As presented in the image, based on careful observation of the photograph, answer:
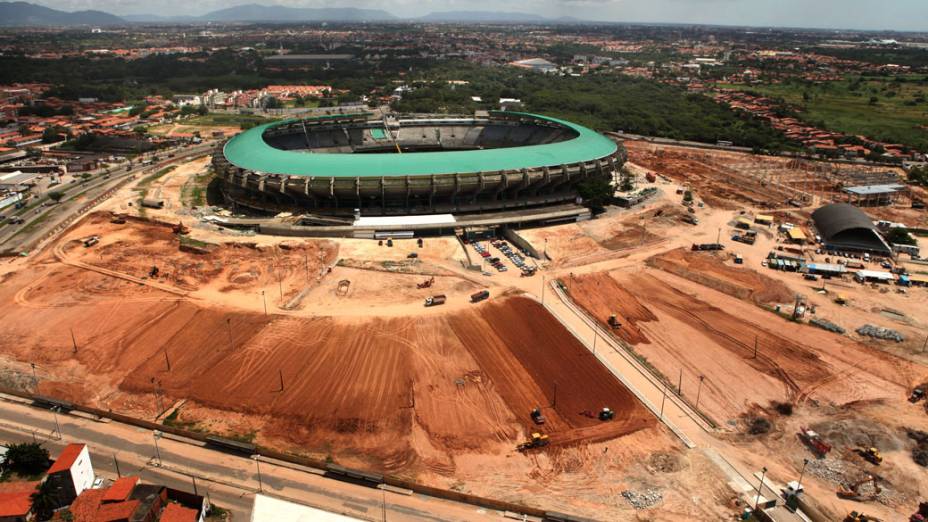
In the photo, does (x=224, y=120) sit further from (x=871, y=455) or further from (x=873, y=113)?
(x=873, y=113)

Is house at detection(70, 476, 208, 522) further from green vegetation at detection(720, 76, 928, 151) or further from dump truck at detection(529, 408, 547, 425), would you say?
green vegetation at detection(720, 76, 928, 151)

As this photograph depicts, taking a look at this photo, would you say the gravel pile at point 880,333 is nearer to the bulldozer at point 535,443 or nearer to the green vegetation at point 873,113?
the bulldozer at point 535,443

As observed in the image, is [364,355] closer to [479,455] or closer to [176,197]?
[479,455]

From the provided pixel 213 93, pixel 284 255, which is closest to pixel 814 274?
pixel 284 255

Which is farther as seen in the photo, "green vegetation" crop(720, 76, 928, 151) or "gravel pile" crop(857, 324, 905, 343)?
"green vegetation" crop(720, 76, 928, 151)

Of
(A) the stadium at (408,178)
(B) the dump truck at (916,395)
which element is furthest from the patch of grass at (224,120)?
(B) the dump truck at (916,395)

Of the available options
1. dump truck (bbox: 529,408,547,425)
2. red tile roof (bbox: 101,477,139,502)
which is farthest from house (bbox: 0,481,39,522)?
dump truck (bbox: 529,408,547,425)

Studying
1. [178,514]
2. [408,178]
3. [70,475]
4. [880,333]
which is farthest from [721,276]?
[70,475]
